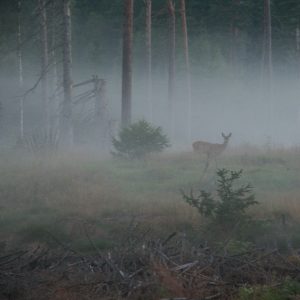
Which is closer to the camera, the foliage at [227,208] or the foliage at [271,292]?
the foliage at [271,292]

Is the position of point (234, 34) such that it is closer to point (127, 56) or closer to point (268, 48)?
point (268, 48)

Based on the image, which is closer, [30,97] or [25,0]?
[25,0]

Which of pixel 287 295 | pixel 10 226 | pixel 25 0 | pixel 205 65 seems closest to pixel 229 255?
pixel 287 295

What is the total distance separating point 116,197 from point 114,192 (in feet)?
1.92

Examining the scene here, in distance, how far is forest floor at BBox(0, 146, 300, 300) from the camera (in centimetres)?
1011

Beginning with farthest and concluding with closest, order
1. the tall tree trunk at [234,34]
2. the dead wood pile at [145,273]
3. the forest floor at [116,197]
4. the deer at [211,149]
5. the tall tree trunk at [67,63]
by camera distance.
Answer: the tall tree trunk at [234,34] < the tall tree trunk at [67,63] < the deer at [211,149] < the forest floor at [116,197] < the dead wood pile at [145,273]

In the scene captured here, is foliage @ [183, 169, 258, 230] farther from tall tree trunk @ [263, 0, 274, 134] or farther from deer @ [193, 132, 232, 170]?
tall tree trunk @ [263, 0, 274, 134]

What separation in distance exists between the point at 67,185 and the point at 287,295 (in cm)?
793

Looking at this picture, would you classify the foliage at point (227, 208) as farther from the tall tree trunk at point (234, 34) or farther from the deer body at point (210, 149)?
the tall tree trunk at point (234, 34)

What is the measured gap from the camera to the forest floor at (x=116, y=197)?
1011 cm

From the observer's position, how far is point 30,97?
4581 centimetres

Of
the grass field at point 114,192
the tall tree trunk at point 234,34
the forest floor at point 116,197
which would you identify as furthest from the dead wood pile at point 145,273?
the tall tree trunk at point 234,34

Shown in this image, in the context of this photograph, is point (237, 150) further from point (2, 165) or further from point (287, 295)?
point (287, 295)

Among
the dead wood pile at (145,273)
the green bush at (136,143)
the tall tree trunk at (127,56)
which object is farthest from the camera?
the tall tree trunk at (127,56)
